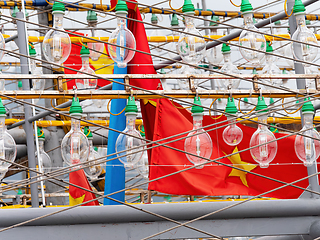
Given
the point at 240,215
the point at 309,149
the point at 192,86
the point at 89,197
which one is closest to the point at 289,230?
the point at 240,215

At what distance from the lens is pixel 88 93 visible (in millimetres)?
3693

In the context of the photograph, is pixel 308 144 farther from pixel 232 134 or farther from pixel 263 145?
pixel 232 134

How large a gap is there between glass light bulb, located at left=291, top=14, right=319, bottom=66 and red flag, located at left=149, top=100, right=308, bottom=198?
54.1 inches

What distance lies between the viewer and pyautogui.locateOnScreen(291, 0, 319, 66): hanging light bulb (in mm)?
3945

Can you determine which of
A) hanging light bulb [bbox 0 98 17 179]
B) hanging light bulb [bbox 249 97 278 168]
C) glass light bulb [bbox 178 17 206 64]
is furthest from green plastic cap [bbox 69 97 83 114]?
hanging light bulb [bbox 249 97 278 168]

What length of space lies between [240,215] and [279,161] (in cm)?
204

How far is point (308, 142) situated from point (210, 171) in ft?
5.27

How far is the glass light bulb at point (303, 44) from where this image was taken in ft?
12.9

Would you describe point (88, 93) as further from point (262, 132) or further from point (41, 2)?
point (41, 2)

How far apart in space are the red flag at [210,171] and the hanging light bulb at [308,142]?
858 mm

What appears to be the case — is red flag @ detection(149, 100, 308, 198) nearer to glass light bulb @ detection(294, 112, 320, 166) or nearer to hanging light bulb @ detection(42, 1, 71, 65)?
glass light bulb @ detection(294, 112, 320, 166)

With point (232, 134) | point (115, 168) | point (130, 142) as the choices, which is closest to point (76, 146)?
point (130, 142)

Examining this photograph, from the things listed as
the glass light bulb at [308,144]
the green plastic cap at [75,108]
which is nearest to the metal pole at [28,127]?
the green plastic cap at [75,108]

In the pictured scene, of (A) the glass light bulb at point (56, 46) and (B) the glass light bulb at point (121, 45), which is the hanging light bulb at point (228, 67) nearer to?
(B) the glass light bulb at point (121, 45)
